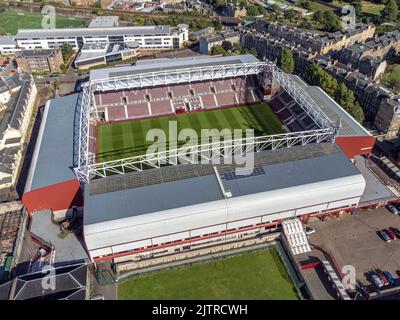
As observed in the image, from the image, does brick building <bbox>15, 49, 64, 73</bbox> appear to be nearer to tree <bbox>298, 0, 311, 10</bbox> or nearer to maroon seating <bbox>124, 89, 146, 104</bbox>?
maroon seating <bbox>124, 89, 146, 104</bbox>

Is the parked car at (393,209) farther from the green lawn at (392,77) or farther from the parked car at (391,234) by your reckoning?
the green lawn at (392,77)

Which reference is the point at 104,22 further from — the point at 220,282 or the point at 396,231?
the point at 396,231

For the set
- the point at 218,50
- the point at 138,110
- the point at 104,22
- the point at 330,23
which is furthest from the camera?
the point at 104,22

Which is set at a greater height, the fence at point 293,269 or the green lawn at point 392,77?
the green lawn at point 392,77

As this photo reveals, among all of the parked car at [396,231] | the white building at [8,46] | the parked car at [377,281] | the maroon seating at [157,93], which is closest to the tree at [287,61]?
the maroon seating at [157,93]

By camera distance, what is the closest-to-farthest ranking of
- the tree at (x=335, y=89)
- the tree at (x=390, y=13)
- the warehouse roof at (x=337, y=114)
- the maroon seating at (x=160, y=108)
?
the warehouse roof at (x=337, y=114), the tree at (x=335, y=89), the maroon seating at (x=160, y=108), the tree at (x=390, y=13)

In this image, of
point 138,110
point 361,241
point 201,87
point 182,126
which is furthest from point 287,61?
point 361,241
